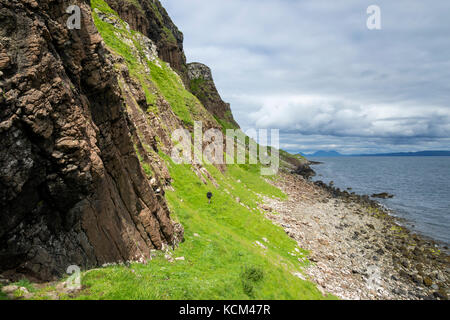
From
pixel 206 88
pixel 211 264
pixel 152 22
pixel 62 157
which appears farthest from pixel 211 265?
pixel 206 88

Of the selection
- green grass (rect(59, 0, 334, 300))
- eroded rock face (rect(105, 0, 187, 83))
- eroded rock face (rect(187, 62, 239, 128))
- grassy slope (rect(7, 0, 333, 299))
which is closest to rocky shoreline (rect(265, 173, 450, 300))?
green grass (rect(59, 0, 334, 300))

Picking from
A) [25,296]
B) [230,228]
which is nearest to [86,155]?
[25,296]

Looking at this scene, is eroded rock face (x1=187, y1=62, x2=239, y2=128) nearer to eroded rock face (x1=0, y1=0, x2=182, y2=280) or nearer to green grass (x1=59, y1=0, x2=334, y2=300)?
green grass (x1=59, y1=0, x2=334, y2=300)

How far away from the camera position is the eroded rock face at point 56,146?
7547 mm

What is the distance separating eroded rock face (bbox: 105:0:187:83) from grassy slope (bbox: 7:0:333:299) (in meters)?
38.3

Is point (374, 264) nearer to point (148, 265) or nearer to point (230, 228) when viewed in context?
point (230, 228)

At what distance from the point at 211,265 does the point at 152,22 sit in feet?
304

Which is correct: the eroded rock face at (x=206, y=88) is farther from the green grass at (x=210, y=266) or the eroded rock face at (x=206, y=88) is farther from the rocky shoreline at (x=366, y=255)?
the green grass at (x=210, y=266)

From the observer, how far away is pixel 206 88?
4749 inches

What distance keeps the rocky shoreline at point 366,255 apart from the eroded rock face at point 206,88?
3248 inches

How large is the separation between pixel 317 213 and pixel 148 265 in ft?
143

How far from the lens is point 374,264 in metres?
28.7

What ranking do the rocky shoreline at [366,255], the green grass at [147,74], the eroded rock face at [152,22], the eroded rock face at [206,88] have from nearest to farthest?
the rocky shoreline at [366,255]
the green grass at [147,74]
the eroded rock face at [152,22]
the eroded rock face at [206,88]

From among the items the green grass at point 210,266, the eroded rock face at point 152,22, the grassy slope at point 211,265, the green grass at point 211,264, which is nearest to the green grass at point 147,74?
the green grass at point 211,264
